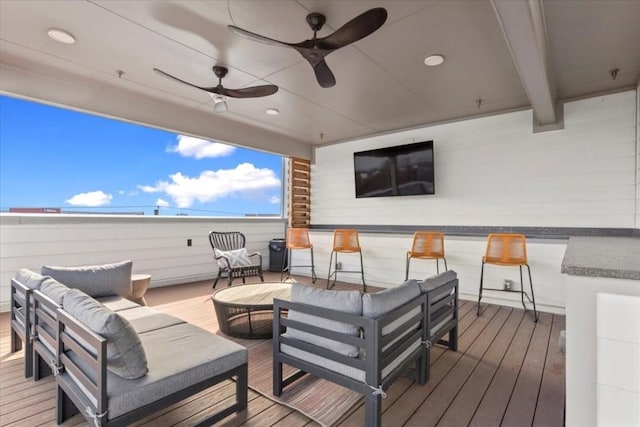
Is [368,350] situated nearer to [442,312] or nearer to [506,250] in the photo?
[442,312]

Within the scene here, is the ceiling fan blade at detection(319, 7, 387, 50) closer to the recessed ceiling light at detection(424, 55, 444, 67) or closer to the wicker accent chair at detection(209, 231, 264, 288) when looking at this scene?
the recessed ceiling light at detection(424, 55, 444, 67)

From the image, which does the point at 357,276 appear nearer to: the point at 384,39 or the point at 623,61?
the point at 384,39

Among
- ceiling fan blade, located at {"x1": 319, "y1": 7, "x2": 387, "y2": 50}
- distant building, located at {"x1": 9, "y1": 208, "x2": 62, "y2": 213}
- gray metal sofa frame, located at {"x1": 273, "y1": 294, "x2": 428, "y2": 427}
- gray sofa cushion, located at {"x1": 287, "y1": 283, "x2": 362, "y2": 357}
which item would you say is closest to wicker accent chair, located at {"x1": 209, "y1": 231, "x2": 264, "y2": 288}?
distant building, located at {"x1": 9, "y1": 208, "x2": 62, "y2": 213}

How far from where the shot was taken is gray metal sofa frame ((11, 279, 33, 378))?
2.04m

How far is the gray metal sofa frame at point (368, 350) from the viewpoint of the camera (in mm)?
1574

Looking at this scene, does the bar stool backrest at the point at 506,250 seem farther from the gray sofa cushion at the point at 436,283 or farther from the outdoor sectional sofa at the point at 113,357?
the outdoor sectional sofa at the point at 113,357

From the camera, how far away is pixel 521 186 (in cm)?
425

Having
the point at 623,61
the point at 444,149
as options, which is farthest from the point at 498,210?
the point at 623,61

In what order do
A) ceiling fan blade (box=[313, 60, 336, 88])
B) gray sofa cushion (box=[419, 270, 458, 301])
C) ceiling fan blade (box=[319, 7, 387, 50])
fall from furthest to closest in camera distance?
ceiling fan blade (box=[313, 60, 336, 88])
gray sofa cushion (box=[419, 270, 458, 301])
ceiling fan blade (box=[319, 7, 387, 50])

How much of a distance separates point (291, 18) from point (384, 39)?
0.81 m

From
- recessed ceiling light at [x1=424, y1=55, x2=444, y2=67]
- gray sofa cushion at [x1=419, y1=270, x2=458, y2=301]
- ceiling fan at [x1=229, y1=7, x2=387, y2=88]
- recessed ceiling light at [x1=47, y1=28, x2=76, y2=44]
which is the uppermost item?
recessed ceiling light at [x1=47, y1=28, x2=76, y2=44]

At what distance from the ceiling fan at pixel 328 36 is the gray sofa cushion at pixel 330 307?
1.60m

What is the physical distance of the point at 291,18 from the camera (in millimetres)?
2422

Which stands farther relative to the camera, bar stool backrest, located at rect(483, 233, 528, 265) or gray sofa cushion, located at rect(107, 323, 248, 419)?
bar stool backrest, located at rect(483, 233, 528, 265)
